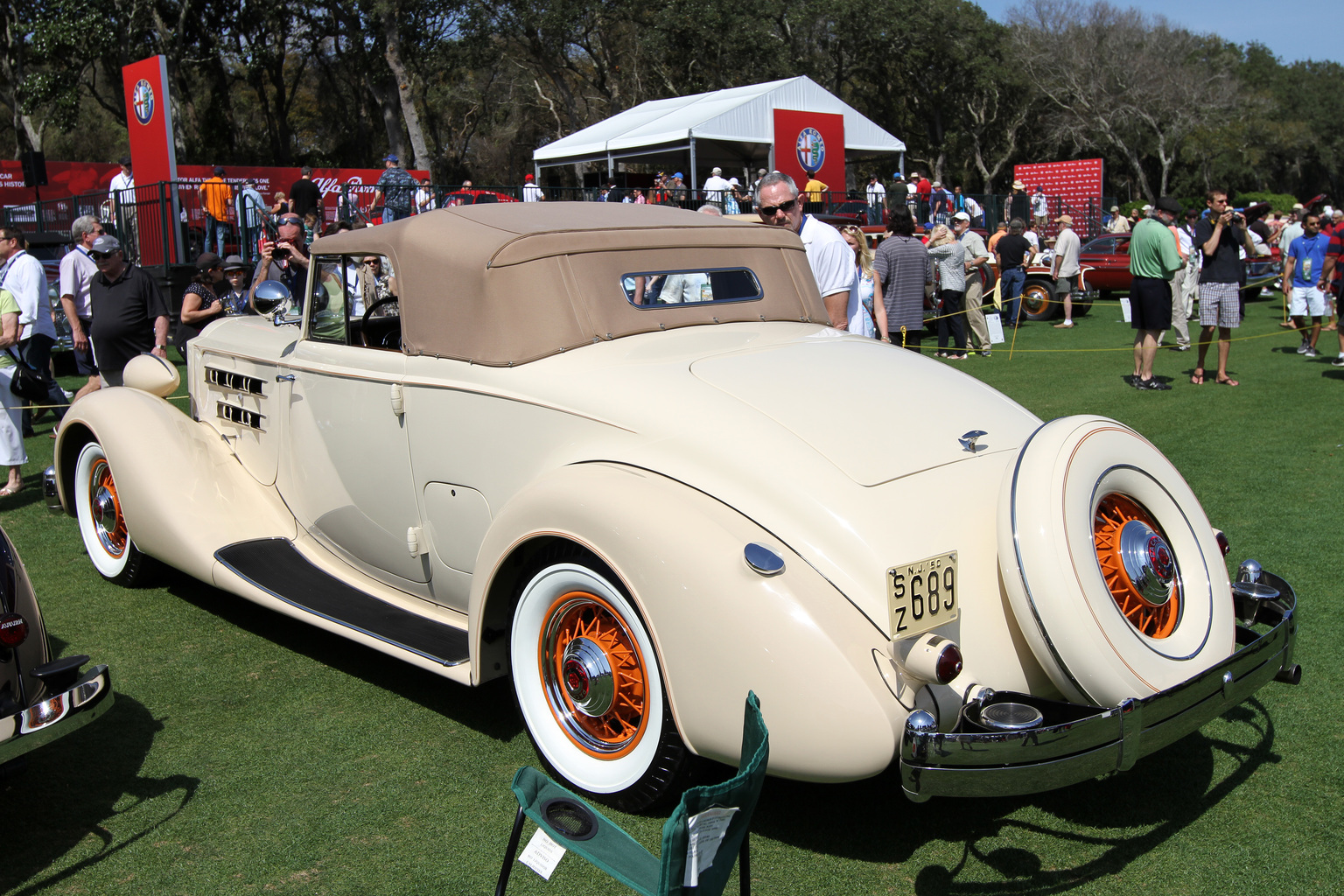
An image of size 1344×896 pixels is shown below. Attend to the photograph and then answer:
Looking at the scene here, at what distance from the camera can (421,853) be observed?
303cm

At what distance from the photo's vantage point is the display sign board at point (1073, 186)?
28219 mm

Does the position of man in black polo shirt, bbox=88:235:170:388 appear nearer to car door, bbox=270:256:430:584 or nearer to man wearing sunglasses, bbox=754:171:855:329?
car door, bbox=270:256:430:584

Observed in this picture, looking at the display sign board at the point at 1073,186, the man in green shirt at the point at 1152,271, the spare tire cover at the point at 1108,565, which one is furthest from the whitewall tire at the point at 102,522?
the display sign board at the point at 1073,186

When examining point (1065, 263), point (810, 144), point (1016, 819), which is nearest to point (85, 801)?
point (1016, 819)

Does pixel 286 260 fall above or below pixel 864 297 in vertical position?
above

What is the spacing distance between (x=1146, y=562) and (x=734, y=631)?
4.21ft

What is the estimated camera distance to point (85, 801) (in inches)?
134

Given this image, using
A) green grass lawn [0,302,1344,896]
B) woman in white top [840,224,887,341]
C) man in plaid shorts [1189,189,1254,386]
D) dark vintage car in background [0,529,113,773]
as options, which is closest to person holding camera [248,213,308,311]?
green grass lawn [0,302,1344,896]

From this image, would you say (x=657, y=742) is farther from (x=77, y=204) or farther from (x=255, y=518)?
(x=77, y=204)

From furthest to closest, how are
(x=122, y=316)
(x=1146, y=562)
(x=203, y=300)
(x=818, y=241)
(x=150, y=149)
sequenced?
(x=150, y=149) < (x=203, y=300) < (x=122, y=316) < (x=818, y=241) < (x=1146, y=562)

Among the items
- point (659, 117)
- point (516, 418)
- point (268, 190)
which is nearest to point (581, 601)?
point (516, 418)

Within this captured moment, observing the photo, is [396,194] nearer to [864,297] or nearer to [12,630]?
[864,297]

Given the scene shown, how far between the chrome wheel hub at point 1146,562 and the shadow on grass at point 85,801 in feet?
10.1

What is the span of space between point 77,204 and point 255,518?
16.1 metres
